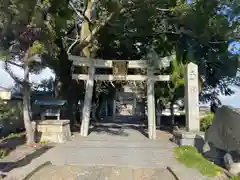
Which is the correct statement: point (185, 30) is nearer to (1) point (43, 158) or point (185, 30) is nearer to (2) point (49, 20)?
(2) point (49, 20)

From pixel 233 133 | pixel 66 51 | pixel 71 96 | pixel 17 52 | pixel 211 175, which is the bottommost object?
pixel 211 175

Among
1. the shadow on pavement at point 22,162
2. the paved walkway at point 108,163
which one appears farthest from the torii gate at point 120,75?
the shadow on pavement at point 22,162

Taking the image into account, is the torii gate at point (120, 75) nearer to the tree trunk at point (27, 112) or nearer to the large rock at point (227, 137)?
the tree trunk at point (27, 112)

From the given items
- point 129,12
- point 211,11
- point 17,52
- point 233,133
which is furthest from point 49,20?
point 233,133

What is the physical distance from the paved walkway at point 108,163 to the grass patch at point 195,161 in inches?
9.2

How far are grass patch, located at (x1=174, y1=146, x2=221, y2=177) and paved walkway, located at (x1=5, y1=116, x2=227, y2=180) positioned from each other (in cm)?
23

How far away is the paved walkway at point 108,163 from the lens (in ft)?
27.6

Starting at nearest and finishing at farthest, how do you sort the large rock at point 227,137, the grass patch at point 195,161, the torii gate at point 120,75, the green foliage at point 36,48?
the grass patch at point 195,161 < the large rock at point 227,137 < the green foliage at point 36,48 < the torii gate at point 120,75

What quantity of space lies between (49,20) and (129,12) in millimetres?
4138

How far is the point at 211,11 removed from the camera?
1590 centimetres

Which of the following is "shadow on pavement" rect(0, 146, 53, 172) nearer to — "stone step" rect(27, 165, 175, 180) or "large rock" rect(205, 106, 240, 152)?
"stone step" rect(27, 165, 175, 180)

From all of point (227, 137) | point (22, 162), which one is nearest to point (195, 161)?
point (227, 137)

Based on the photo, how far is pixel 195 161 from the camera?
32.7 ft

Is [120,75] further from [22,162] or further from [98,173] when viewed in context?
[98,173]
